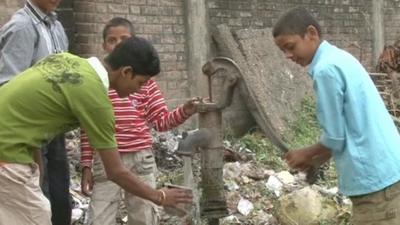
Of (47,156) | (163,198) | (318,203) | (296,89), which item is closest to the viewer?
(163,198)

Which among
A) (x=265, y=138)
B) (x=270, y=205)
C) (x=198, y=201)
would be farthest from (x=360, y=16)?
(x=198, y=201)

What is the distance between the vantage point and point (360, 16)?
33.9 ft

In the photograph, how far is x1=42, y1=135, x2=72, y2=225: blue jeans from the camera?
4.09 meters

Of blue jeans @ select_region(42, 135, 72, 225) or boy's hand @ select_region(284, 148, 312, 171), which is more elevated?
boy's hand @ select_region(284, 148, 312, 171)

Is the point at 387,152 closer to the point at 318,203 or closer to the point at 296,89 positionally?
the point at 318,203

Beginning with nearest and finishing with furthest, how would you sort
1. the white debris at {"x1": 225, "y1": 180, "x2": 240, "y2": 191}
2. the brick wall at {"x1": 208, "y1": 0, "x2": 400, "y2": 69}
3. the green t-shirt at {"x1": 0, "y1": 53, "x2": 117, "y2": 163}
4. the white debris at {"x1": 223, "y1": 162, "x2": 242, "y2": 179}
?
the green t-shirt at {"x1": 0, "y1": 53, "x2": 117, "y2": 163}, the white debris at {"x1": 225, "y1": 180, "x2": 240, "y2": 191}, the white debris at {"x1": 223, "y1": 162, "x2": 242, "y2": 179}, the brick wall at {"x1": 208, "y1": 0, "x2": 400, "y2": 69}

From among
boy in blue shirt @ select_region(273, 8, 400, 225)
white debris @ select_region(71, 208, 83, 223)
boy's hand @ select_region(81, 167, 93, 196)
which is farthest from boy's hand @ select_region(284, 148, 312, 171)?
white debris @ select_region(71, 208, 83, 223)

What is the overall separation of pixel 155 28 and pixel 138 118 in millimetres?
3659

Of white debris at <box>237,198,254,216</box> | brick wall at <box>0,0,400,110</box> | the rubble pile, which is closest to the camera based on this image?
the rubble pile

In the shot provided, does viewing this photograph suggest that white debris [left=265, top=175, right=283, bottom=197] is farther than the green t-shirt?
Yes

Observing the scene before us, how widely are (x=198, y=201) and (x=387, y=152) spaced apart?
1388 millimetres

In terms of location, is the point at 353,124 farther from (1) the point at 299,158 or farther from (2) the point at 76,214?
(2) the point at 76,214

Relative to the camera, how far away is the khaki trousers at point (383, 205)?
10.4ft

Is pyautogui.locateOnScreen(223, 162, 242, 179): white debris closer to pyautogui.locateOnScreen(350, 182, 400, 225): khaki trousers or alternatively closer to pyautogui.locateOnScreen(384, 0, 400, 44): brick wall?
pyautogui.locateOnScreen(350, 182, 400, 225): khaki trousers
